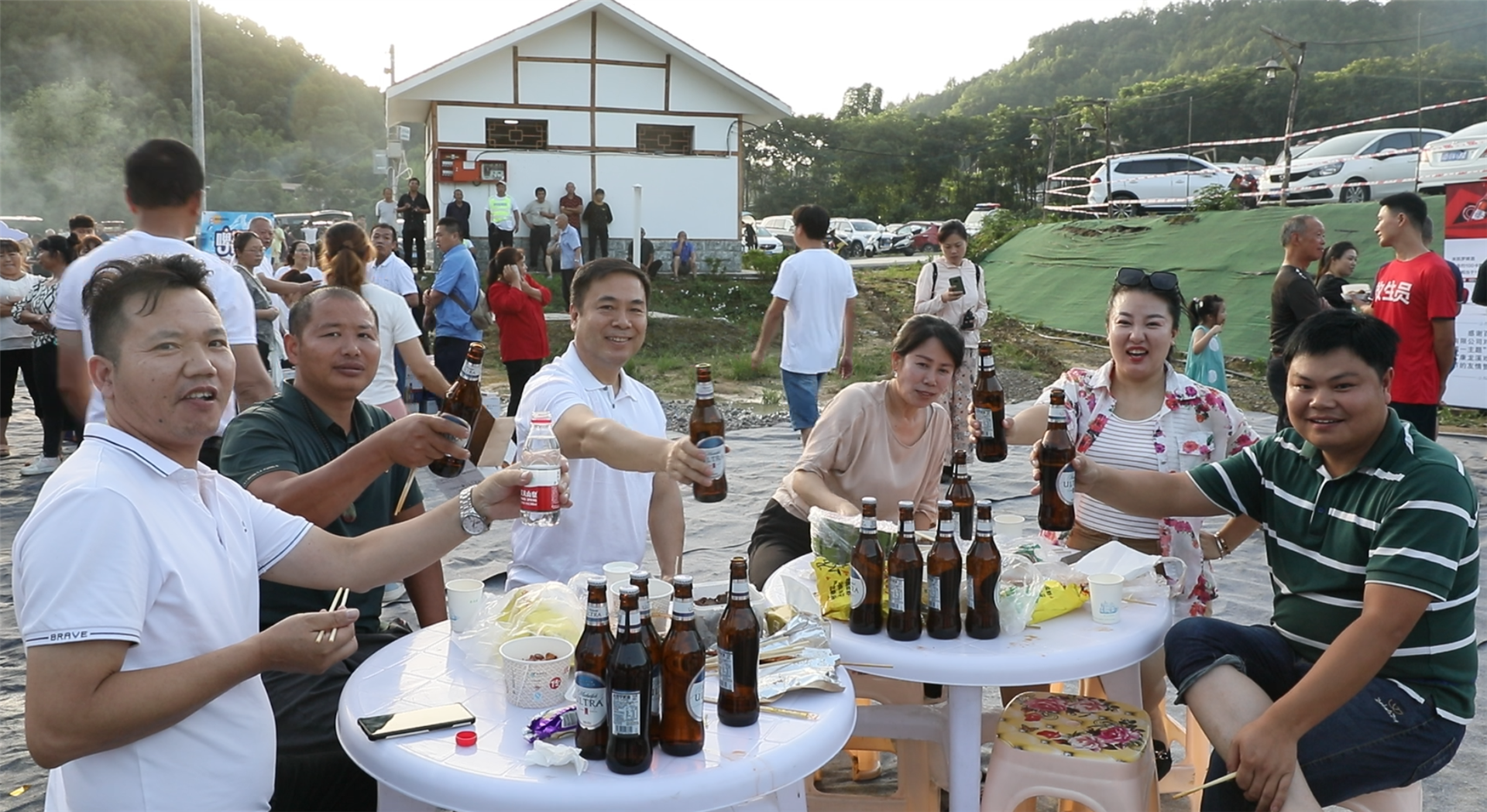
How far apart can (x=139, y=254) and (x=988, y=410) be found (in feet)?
10.5

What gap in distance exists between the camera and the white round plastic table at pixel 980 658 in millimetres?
2498

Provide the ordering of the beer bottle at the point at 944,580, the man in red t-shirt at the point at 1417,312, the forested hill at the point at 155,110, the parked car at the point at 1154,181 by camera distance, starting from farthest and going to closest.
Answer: the forested hill at the point at 155,110 → the parked car at the point at 1154,181 → the man in red t-shirt at the point at 1417,312 → the beer bottle at the point at 944,580

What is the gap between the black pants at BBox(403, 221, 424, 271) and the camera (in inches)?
733

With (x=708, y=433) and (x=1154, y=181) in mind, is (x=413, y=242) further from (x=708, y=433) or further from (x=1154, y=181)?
(x=708, y=433)

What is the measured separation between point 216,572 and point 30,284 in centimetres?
794

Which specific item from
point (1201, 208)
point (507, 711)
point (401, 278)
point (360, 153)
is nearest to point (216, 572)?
point (507, 711)

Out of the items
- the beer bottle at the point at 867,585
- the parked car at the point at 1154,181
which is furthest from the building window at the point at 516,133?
the beer bottle at the point at 867,585

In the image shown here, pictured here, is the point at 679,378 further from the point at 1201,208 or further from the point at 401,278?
the point at 1201,208

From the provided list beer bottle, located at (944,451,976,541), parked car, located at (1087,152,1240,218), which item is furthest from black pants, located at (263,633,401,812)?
parked car, located at (1087,152,1240,218)

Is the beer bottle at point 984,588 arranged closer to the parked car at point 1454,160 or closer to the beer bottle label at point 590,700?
the beer bottle label at point 590,700

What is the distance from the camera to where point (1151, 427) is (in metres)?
3.54

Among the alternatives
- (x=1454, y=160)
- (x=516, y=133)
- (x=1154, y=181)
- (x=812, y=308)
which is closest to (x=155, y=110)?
(x=516, y=133)

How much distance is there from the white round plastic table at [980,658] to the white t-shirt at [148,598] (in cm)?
138

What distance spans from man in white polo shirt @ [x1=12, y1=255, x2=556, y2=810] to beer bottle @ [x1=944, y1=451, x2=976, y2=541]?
1.92 metres
